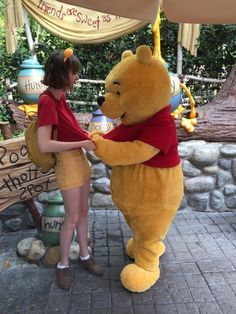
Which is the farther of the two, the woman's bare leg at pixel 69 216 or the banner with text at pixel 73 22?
the banner with text at pixel 73 22

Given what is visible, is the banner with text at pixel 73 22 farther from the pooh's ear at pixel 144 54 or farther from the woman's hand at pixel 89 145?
the woman's hand at pixel 89 145

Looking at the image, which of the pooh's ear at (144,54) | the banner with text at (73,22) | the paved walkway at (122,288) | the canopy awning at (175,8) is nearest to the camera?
the canopy awning at (175,8)

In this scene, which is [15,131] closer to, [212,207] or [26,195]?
[26,195]

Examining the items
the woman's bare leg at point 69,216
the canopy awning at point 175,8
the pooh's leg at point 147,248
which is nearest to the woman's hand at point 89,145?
the woman's bare leg at point 69,216

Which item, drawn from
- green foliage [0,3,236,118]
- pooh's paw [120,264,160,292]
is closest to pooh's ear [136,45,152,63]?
pooh's paw [120,264,160,292]

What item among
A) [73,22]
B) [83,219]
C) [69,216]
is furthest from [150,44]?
[69,216]

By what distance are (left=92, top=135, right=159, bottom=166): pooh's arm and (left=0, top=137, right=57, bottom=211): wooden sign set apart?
1005 mm

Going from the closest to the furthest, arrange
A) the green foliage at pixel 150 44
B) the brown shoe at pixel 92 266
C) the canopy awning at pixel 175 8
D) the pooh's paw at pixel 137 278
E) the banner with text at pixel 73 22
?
1. the canopy awning at pixel 175 8
2. the pooh's paw at pixel 137 278
3. the brown shoe at pixel 92 266
4. the banner with text at pixel 73 22
5. the green foliage at pixel 150 44

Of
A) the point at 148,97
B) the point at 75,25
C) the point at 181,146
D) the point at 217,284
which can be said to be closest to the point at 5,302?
the point at 217,284

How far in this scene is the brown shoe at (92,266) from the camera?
2.91m

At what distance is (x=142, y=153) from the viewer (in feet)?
7.47

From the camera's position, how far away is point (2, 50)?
19.1ft

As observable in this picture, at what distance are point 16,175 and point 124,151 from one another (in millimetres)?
1248

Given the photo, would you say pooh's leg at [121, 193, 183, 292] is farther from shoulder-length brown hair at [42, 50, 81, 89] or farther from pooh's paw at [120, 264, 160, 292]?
shoulder-length brown hair at [42, 50, 81, 89]
